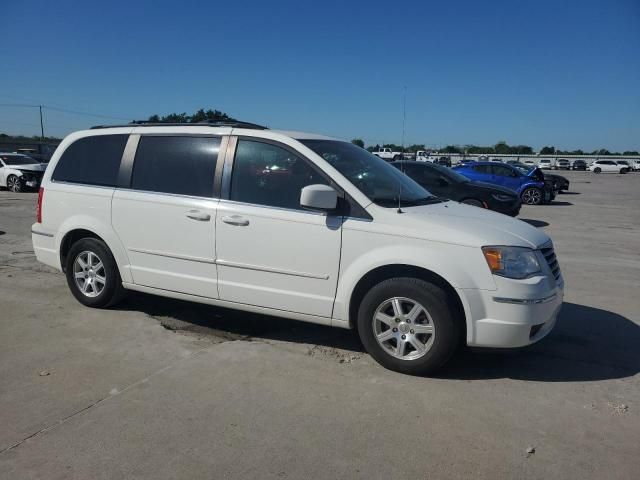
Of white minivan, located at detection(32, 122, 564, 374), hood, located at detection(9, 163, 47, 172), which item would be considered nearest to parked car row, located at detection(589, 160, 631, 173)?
hood, located at detection(9, 163, 47, 172)

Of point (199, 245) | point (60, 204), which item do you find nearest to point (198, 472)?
point (199, 245)

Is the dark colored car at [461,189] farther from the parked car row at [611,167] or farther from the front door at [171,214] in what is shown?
the parked car row at [611,167]

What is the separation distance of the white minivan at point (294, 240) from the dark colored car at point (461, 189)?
25.1 feet

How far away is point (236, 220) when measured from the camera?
14.1 ft

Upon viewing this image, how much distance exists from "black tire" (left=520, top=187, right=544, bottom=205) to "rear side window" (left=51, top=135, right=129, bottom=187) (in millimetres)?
17036

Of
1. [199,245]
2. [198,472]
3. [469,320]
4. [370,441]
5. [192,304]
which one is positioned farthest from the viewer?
[192,304]

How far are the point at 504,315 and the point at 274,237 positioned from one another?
1.87 metres

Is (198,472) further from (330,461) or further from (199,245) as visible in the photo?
(199,245)

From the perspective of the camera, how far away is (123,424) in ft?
10.2

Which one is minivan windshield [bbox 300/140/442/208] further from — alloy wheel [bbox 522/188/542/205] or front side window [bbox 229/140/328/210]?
alloy wheel [bbox 522/188/542/205]

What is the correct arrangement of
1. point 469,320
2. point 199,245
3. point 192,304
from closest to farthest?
1. point 469,320
2. point 199,245
3. point 192,304

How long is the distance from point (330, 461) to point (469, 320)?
149 centimetres

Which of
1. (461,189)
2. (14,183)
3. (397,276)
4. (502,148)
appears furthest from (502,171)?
(502,148)

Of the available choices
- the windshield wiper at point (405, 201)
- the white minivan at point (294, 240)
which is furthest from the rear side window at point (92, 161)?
the windshield wiper at point (405, 201)
